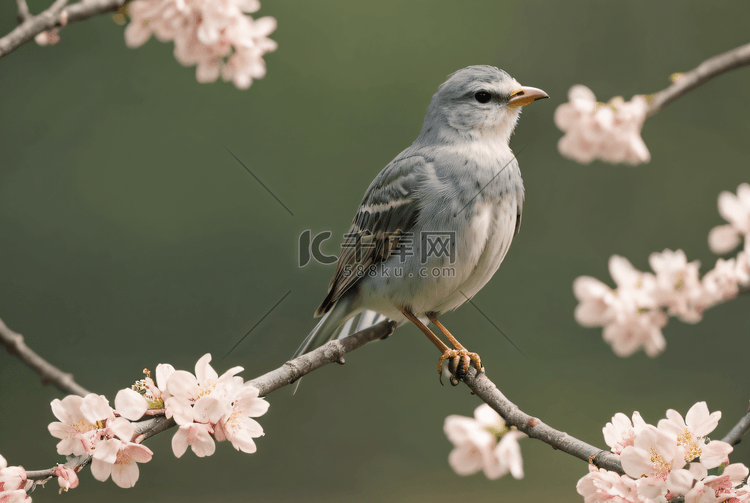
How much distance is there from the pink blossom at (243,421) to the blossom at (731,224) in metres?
1.57

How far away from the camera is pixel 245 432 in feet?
3.70

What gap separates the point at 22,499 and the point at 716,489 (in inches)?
46.5

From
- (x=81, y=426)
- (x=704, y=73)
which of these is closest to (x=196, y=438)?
(x=81, y=426)

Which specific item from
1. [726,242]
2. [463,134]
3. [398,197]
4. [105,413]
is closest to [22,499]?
[105,413]

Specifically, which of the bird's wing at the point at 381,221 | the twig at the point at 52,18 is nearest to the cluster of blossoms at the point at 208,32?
the twig at the point at 52,18

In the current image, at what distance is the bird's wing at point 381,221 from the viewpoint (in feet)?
6.20

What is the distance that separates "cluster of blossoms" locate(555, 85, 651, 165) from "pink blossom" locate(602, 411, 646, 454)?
1.25 m

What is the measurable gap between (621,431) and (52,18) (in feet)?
4.82

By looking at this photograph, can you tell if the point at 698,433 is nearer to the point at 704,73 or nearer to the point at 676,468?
the point at 676,468

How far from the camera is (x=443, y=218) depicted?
178cm

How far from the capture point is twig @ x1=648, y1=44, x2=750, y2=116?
1.49 m

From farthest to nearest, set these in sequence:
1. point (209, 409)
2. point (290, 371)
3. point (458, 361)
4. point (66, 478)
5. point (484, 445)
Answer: point (458, 361)
point (484, 445)
point (290, 371)
point (209, 409)
point (66, 478)

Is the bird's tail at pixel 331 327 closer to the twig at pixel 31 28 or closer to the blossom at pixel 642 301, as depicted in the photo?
the blossom at pixel 642 301

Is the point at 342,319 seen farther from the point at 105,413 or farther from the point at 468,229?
the point at 105,413
